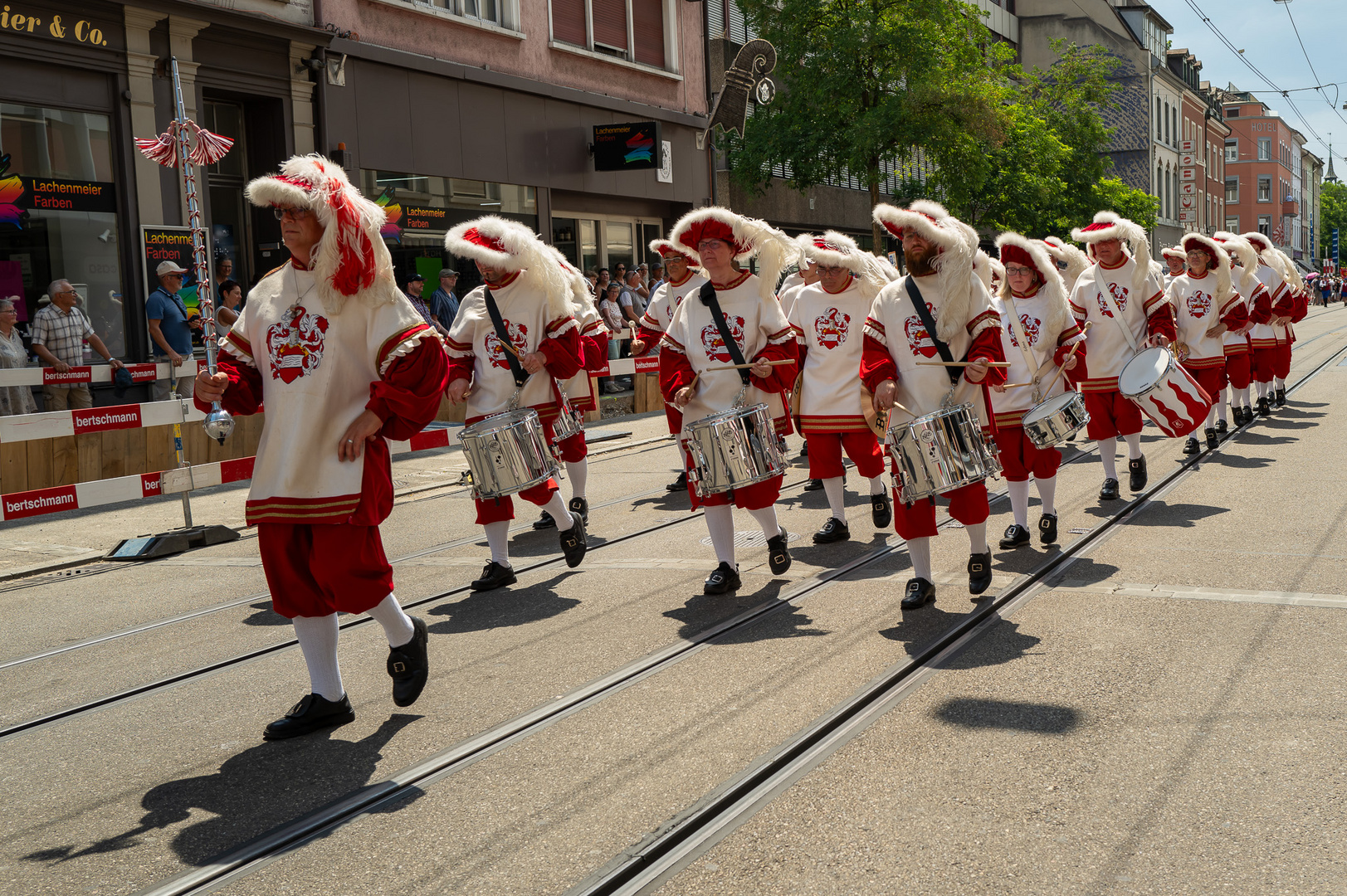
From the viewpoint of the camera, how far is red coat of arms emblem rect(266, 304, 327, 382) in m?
4.59

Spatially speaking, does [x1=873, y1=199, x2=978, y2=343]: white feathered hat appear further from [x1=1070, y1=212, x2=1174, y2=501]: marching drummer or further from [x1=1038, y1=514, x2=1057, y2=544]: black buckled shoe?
[x1=1070, y1=212, x2=1174, y2=501]: marching drummer

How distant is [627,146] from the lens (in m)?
22.2

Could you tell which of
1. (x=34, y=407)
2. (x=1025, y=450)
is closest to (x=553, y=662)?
(x=1025, y=450)

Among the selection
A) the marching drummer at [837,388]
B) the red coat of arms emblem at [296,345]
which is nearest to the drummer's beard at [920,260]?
the marching drummer at [837,388]

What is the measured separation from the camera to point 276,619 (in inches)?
264

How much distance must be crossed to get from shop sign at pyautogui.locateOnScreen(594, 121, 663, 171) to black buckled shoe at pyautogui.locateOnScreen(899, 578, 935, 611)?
16.9 m

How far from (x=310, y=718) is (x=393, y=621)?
1.50ft

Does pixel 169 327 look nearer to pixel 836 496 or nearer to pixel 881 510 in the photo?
pixel 836 496

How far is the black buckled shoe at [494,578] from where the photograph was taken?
281 inches

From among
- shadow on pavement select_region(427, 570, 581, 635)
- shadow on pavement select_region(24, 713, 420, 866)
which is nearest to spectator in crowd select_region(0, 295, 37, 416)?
shadow on pavement select_region(427, 570, 581, 635)

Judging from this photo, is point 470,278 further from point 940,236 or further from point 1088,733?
point 1088,733

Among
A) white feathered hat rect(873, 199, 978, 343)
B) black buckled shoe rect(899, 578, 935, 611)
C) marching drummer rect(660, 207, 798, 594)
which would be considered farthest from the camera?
marching drummer rect(660, 207, 798, 594)

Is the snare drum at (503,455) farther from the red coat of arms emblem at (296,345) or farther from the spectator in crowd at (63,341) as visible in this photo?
the spectator in crowd at (63,341)

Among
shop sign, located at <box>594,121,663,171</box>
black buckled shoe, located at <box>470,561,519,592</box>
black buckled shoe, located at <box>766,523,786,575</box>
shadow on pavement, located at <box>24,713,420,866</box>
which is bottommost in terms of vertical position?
shadow on pavement, located at <box>24,713,420,866</box>
